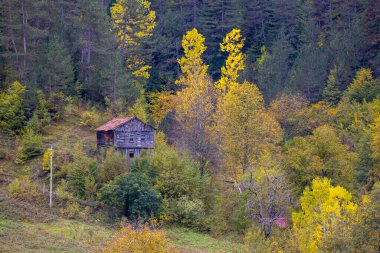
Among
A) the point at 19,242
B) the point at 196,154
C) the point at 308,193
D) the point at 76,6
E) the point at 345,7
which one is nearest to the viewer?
the point at 19,242

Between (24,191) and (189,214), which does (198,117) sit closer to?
(189,214)

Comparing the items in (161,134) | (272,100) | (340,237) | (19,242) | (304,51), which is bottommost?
(19,242)

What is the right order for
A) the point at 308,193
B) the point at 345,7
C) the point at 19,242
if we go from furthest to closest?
the point at 345,7 < the point at 308,193 < the point at 19,242

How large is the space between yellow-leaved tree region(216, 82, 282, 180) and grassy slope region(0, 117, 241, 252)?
6.94m

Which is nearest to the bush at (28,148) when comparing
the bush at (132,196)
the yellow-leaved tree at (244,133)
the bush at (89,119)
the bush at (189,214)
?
the bush at (89,119)

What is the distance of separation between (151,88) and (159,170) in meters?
24.8

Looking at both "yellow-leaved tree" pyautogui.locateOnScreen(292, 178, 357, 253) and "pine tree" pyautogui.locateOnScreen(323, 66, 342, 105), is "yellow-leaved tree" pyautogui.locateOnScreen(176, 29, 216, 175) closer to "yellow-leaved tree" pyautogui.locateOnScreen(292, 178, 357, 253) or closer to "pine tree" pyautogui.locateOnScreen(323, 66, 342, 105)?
"yellow-leaved tree" pyautogui.locateOnScreen(292, 178, 357, 253)

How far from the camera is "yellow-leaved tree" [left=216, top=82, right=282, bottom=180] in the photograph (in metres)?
43.5

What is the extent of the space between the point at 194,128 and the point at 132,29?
2373 cm

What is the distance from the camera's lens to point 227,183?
4594cm

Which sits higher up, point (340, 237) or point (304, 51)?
point (304, 51)

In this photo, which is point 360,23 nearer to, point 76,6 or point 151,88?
point 151,88

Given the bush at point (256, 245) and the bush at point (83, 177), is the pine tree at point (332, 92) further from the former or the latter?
the bush at point (256, 245)

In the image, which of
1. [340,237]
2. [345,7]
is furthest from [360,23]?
[340,237]
